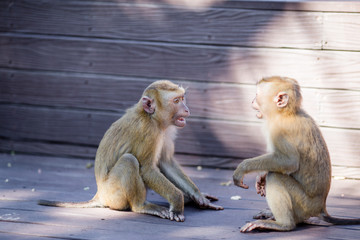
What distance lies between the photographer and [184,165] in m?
7.18

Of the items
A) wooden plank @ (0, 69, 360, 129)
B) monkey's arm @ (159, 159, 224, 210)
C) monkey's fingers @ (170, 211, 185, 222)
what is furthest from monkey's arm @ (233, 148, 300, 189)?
wooden plank @ (0, 69, 360, 129)

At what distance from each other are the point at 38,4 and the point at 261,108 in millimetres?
3609

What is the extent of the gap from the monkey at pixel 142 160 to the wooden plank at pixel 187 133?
1.47 metres

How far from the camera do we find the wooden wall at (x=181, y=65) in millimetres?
6477

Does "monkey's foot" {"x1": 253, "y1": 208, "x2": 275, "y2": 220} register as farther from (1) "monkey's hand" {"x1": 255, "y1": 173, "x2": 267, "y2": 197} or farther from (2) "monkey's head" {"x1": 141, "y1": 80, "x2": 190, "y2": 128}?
(2) "monkey's head" {"x1": 141, "y1": 80, "x2": 190, "y2": 128}

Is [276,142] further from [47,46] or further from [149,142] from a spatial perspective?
[47,46]

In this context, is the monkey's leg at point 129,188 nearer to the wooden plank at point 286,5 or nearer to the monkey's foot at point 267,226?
the monkey's foot at point 267,226

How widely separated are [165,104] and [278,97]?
1.05 m

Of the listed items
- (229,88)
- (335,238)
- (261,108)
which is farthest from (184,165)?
(335,238)

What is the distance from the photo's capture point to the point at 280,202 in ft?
15.1

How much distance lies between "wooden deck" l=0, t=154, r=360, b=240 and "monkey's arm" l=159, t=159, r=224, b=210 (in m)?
0.09

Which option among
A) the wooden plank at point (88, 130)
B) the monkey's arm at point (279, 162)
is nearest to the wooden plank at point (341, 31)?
the wooden plank at point (88, 130)

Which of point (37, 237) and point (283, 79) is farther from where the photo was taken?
point (283, 79)

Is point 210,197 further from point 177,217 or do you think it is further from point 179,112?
point 179,112
